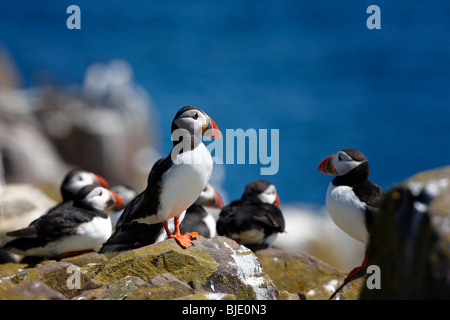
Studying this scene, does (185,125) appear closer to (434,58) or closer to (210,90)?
(210,90)

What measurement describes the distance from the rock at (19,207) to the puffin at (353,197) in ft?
17.4

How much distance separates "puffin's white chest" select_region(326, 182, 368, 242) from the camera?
6.43m

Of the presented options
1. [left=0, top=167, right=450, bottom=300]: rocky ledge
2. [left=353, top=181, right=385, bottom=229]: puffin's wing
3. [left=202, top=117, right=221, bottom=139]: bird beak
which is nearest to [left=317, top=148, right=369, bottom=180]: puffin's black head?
[left=353, top=181, right=385, bottom=229]: puffin's wing

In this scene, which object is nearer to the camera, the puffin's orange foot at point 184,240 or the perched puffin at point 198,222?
the puffin's orange foot at point 184,240

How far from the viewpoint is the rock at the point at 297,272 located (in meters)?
7.35

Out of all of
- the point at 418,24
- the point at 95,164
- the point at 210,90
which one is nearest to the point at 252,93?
the point at 210,90

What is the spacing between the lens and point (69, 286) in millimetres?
5441

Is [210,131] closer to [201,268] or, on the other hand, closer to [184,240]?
[184,240]

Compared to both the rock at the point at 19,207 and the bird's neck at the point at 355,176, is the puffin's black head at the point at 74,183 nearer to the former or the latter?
the rock at the point at 19,207

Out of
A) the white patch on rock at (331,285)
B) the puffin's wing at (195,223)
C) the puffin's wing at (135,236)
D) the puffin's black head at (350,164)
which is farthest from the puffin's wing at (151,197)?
the white patch on rock at (331,285)

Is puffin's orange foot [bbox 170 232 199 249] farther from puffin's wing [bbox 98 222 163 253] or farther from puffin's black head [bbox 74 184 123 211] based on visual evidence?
puffin's black head [bbox 74 184 123 211]

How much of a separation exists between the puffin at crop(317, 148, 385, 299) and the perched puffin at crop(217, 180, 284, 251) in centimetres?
137

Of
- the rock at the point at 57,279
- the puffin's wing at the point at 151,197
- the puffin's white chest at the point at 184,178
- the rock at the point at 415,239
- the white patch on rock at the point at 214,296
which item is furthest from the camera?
the puffin's wing at the point at 151,197

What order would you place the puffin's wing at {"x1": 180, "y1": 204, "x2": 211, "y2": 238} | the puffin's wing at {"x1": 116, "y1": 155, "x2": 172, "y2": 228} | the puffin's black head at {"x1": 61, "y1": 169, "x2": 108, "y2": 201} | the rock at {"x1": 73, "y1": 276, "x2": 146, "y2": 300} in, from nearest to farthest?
the rock at {"x1": 73, "y1": 276, "x2": 146, "y2": 300}, the puffin's wing at {"x1": 116, "y1": 155, "x2": 172, "y2": 228}, the puffin's wing at {"x1": 180, "y1": 204, "x2": 211, "y2": 238}, the puffin's black head at {"x1": 61, "y1": 169, "x2": 108, "y2": 201}
